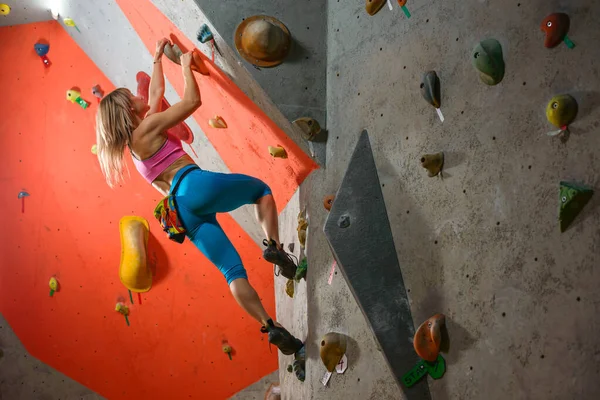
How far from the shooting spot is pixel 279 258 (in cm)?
241

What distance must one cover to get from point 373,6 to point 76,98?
2123 mm

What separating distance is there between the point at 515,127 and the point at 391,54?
0.63 metres

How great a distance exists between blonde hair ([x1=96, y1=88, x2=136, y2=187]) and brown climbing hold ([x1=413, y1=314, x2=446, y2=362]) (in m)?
1.36

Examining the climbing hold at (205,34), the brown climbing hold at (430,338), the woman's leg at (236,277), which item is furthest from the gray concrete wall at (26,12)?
the brown climbing hold at (430,338)

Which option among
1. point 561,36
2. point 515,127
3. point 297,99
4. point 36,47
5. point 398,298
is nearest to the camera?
point 561,36

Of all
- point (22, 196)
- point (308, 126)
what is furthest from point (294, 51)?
point (22, 196)

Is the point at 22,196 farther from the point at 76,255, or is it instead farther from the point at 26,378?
the point at 26,378

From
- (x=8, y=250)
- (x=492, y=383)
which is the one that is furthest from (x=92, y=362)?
(x=492, y=383)

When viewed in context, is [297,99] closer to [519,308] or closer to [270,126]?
[270,126]

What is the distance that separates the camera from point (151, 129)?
234 cm

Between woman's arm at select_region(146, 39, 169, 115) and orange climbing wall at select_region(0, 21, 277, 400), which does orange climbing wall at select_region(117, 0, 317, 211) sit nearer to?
woman's arm at select_region(146, 39, 169, 115)

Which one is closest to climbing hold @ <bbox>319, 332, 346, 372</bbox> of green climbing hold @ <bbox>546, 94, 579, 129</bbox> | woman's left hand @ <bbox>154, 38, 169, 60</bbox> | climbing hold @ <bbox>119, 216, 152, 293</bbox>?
green climbing hold @ <bbox>546, 94, 579, 129</bbox>

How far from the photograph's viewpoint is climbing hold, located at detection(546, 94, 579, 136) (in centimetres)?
130

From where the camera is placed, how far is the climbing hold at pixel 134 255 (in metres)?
3.44
